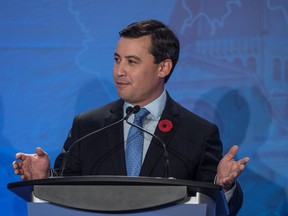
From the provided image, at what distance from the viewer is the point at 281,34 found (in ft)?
9.44

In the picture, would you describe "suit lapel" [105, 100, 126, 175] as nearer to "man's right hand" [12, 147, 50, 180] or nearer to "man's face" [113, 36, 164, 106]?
"man's face" [113, 36, 164, 106]

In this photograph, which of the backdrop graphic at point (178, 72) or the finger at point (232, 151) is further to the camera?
the backdrop graphic at point (178, 72)

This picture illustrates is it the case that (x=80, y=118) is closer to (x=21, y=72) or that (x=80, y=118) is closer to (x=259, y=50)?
(x=21, y=72)

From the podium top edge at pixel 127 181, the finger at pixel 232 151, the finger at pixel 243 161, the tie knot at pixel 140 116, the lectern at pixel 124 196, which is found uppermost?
the tie knot at pixel 140 116

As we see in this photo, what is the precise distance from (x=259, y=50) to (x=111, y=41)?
76cm

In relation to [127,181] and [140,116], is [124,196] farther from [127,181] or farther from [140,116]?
[140,116]

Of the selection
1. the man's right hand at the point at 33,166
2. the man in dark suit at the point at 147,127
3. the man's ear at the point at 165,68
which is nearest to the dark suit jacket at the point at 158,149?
the man in dark suit at the point at 147,127

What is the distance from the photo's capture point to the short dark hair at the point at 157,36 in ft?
7.98

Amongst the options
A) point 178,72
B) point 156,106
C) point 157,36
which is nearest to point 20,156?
point 156,106

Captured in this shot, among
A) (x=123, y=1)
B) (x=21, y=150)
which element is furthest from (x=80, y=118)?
(x=123, y=1)

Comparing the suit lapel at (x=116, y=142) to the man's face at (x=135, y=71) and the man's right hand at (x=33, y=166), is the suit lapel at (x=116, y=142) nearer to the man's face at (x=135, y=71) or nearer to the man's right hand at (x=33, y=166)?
the man's face at (x=135, y=71)

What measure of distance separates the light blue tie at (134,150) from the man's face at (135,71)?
0.34 ft

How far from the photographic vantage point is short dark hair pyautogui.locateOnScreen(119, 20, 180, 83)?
2.43 meters

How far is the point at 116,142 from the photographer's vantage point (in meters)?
2.31
